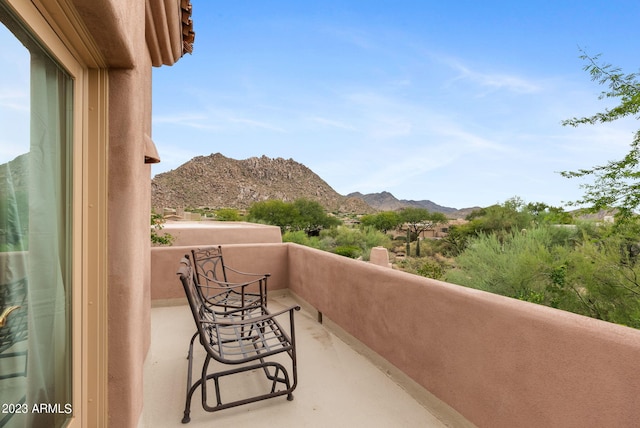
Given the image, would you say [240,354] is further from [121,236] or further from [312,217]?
[312,217]

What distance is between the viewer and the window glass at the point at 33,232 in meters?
1.10

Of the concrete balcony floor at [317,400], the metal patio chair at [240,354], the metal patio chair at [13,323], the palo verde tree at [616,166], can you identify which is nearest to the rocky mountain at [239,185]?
the concrete balcony floor at [317,400]

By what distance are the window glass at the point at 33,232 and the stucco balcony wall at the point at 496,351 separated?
2325mm

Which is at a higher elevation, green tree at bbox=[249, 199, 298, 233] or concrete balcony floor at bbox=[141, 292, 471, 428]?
green tree at bbox=[249, 199, 298, 233]

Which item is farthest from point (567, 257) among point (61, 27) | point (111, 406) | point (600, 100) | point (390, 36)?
point (390, 36)

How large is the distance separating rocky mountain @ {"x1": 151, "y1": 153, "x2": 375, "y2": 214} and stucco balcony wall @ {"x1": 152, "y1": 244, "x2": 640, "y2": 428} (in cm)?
4347

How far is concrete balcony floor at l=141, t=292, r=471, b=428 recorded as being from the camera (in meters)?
2.51

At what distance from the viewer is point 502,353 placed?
2.10 metres

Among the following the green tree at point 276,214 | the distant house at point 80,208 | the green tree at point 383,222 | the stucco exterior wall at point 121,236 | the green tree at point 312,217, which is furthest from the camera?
the green tree at point 383,222

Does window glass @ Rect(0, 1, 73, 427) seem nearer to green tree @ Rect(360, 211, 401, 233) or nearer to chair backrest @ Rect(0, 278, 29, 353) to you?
chair backrest @ Rect(0, 278, 29, 353)

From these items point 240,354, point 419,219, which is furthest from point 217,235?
point 419,219

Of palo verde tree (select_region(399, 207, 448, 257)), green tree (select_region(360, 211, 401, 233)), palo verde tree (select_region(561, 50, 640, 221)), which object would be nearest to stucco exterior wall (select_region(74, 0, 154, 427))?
palo verde tree (select_region(561, 50, 640, 221))

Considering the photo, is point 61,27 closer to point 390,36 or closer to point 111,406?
point 111,406

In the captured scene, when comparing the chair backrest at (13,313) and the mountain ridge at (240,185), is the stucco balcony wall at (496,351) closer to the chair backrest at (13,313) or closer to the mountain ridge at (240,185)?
the chair backrest at (13,313)
